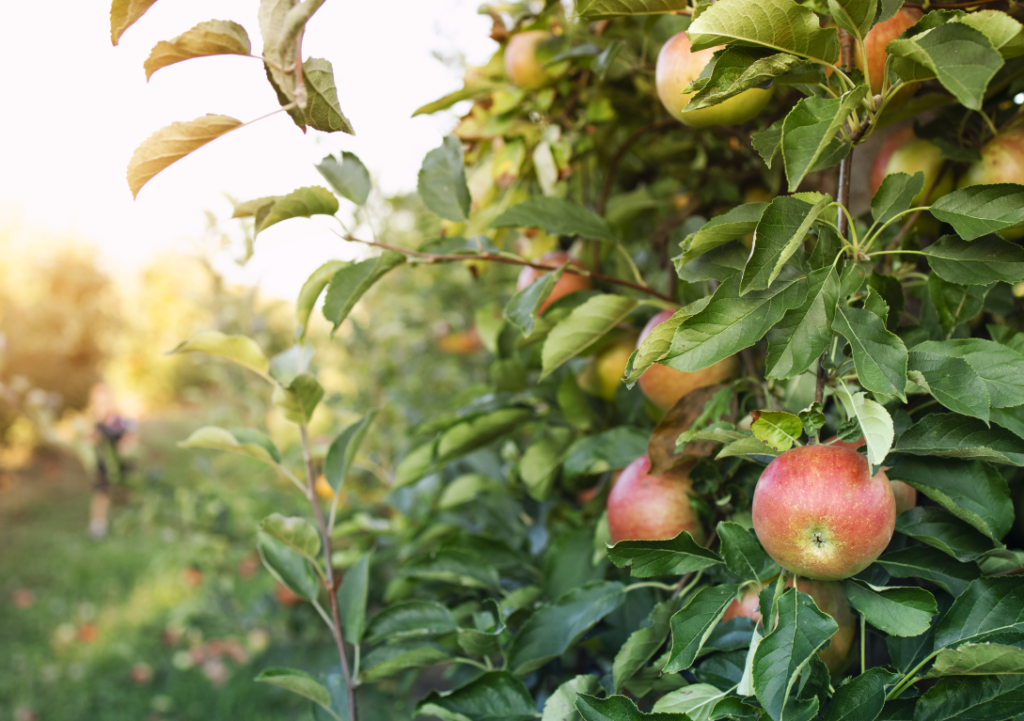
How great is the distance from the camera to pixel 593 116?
2.95ft

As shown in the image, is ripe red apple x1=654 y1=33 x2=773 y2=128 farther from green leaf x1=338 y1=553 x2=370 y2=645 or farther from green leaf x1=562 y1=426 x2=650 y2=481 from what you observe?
green leaf x1=338 y1=553 x2=370 y2=645

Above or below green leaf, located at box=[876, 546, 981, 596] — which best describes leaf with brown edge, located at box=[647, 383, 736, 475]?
above

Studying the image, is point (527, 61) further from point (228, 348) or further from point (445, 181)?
point (228, 348)

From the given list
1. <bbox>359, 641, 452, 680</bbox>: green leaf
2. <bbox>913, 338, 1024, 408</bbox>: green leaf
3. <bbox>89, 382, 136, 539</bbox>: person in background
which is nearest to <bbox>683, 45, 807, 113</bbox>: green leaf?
<bbox>913, 338, 1024, 408</bbox>: green leaf

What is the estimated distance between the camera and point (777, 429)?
1.45 feet

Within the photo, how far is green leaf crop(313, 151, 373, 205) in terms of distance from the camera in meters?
0.62

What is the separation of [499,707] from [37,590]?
508 cm

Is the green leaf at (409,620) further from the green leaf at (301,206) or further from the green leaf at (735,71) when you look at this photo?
the green leaf at (735,71)

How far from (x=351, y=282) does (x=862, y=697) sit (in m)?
0.52

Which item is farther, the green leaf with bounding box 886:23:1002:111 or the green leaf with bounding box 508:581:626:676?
the green leaf with bounding box 508:581:626:676

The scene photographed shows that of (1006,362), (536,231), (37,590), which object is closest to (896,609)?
(1006,362)

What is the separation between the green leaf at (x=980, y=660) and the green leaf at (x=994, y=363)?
153 millimetres

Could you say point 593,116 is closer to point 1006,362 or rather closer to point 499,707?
point 1006,362

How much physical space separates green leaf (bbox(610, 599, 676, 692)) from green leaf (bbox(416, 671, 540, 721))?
0.09 m
